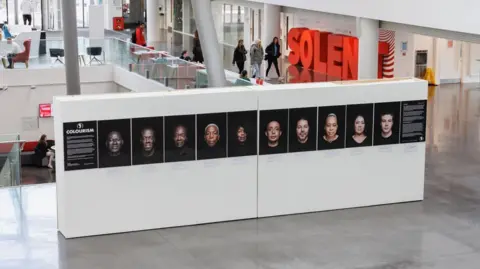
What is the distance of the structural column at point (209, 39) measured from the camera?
20.0 metres

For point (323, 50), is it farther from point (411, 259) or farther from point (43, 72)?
point (411, 259)

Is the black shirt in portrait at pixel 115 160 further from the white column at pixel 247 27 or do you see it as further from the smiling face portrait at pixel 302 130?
the white column at pixel 247 27

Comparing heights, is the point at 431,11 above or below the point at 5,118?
above

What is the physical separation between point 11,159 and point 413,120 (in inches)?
318

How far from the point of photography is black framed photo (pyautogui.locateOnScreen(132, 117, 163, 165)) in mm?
14750

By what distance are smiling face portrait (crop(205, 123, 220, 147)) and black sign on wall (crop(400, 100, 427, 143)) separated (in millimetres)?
3757

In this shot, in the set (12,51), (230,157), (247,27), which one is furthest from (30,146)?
(230,157)

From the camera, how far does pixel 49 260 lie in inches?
535

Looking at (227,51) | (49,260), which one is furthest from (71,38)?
(227,51)

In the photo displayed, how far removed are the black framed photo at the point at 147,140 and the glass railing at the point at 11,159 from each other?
397 centimetres

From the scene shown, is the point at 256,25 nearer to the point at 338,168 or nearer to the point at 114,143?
the point at 338,168

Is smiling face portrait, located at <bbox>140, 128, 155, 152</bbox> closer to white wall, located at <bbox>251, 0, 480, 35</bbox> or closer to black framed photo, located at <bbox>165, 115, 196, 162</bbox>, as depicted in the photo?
black framed photo, located at <bbox>165, 115, 196, 162</bbox>

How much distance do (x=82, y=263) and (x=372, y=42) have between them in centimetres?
1874

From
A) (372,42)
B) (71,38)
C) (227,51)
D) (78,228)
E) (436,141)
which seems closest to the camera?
(78,228)
